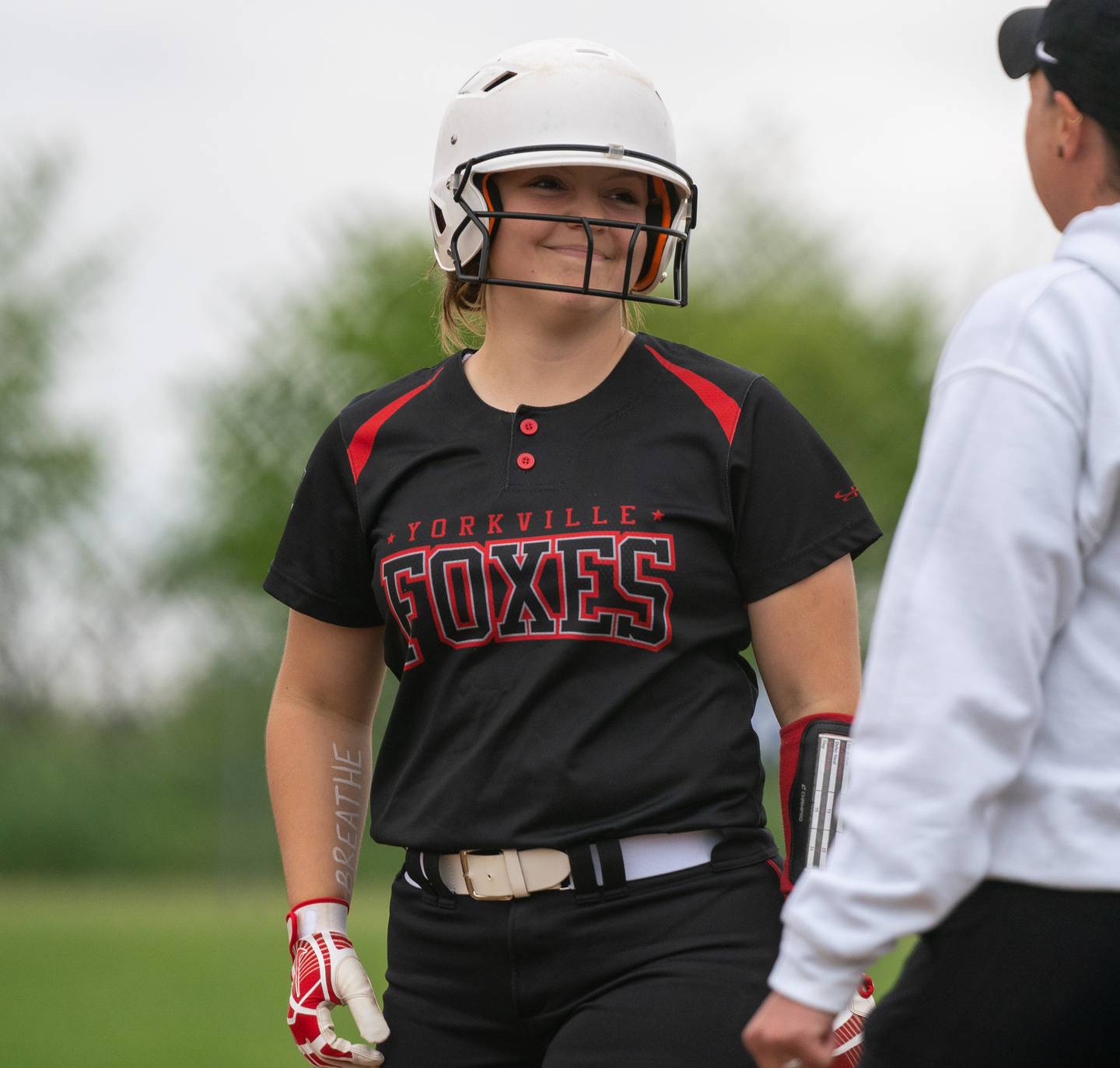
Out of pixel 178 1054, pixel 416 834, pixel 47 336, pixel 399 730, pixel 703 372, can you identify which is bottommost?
pixel 178 1054

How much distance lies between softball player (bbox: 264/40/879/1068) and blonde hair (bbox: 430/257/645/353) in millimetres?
151

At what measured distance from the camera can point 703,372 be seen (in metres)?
2.70

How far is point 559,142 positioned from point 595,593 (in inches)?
30.4

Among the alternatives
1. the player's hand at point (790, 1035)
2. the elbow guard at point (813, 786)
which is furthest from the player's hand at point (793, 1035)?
the elbow guard at point (813, 786)

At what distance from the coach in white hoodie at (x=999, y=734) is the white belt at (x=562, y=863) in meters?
0.66

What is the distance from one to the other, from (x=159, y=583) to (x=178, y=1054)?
45.3 feet

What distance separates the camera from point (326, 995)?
2.67m

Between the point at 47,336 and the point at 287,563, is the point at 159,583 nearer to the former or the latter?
the point at 47,336

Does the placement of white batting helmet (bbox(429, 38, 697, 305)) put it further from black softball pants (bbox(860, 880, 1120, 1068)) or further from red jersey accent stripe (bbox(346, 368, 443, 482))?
black softball pants (bbox(860, 880, 1120, 1068))

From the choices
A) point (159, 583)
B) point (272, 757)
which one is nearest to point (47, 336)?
point (159, 583)

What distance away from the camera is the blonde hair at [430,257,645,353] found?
10.1 feet

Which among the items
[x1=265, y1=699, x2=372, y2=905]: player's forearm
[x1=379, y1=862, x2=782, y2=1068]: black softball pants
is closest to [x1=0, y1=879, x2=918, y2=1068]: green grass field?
[x1=265, y1=699, x2=372, y2=905]: player's forearm

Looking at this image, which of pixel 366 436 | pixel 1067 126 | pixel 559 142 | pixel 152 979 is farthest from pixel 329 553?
pixel 152 979

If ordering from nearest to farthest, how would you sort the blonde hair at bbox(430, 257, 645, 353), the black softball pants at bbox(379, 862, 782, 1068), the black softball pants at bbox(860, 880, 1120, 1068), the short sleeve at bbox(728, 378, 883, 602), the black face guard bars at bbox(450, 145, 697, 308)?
the black softball pants at bbox(860, 880, 1120, 1068) → the black softball pants at bbox(379, 862, 782, 1068) → the short sleeve at bbox(728, 378, 883, 602) → the black face guard bars at bbox(450, 145, 697, 308) → the blonde hair at bbox(430, 257, 645, 353)
